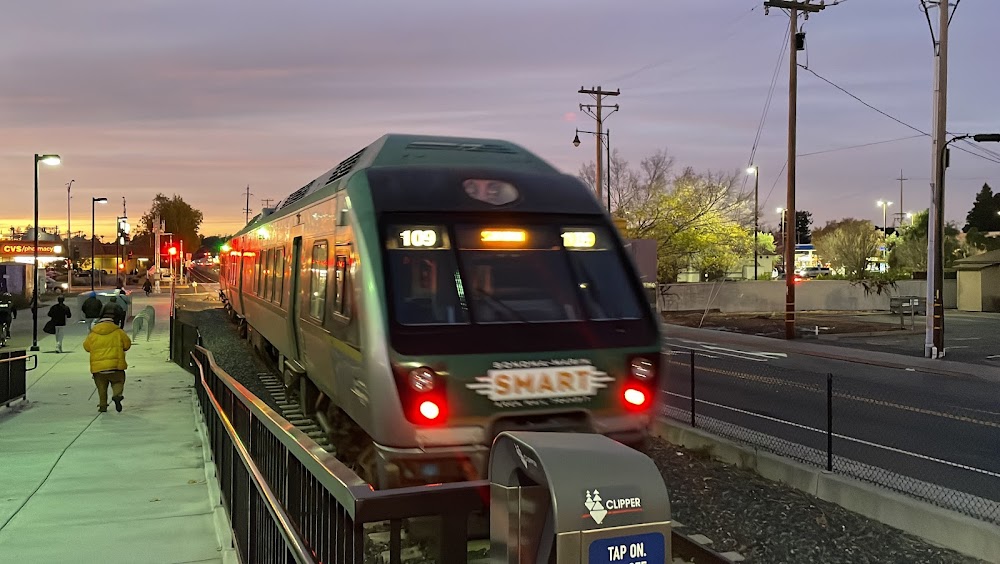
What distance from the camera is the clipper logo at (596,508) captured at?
2.07 metres

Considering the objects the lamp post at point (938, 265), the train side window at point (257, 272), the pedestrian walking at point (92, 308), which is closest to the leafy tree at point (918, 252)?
the lamp post at point (938, 265)

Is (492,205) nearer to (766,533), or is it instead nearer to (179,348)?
(766,533)

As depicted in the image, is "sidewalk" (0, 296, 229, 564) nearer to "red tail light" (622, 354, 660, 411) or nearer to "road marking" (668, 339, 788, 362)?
"red tail light" (622, 354, 660, 411)

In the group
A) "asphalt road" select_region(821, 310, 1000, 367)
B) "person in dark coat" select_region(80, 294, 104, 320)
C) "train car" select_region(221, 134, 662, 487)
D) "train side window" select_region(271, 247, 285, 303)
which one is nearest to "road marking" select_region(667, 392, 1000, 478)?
"train car" select_region(221, 134, 662, 487)

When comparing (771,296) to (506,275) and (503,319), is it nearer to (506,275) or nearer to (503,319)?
(506,275)

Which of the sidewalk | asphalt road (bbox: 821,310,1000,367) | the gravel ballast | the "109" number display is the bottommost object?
the gravel ballast

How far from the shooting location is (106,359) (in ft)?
39.2

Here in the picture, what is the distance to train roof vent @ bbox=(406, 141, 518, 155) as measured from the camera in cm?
820

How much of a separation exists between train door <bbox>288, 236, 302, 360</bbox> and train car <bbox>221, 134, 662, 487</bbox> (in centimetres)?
188

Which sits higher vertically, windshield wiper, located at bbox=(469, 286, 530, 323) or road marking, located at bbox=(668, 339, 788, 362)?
windshield wiper, located at bbox=(469, 286, 530, 323)

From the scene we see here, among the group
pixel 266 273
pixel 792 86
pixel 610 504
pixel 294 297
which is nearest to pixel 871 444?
pixel 294 297

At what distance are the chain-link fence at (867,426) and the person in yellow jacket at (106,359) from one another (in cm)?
821

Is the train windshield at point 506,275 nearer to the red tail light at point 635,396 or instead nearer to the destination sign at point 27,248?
the red tail light at point 635,396

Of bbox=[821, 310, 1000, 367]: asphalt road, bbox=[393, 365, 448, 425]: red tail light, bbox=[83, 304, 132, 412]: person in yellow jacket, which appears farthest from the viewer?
bbox=[821, 310, 1000, 367]: asphalt road
